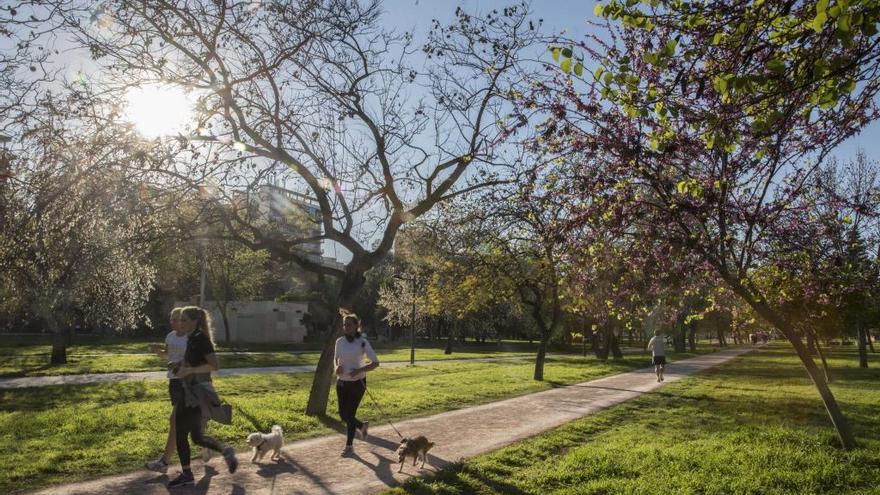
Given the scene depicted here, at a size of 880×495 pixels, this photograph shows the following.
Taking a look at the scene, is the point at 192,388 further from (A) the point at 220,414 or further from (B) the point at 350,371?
(B) the point at 350,371

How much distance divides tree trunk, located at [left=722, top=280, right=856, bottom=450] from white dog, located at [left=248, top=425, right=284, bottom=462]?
6849mm

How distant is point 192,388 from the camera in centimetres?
633

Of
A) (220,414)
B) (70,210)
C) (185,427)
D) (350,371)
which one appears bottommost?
(185,427)

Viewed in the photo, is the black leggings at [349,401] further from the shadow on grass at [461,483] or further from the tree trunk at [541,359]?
the tree trunk at [541,359]

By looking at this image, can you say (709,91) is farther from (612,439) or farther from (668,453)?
(612,439)

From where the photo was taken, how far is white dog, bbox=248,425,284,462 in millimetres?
7219

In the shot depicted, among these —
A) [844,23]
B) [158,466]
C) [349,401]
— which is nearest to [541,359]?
[349,401]

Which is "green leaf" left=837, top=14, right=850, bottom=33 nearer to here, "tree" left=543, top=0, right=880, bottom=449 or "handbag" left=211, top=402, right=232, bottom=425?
"tree" left=543, top=0, right=880, bottom=449

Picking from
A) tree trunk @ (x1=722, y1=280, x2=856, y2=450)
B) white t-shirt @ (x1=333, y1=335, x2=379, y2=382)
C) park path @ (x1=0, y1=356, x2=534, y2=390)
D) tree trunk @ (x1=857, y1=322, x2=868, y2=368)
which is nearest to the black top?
white t-shirt @ (x1=333, y1=335, x2=379, y2=382)

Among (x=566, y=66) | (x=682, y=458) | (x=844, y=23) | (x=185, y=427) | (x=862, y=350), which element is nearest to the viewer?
(x=844, y=23)

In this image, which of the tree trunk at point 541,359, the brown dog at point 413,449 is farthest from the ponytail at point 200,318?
the tree trunk at point 541,359

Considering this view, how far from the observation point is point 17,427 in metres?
9.69

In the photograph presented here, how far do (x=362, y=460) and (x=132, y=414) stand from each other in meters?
5.77

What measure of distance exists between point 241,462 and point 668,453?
18.9 ft
